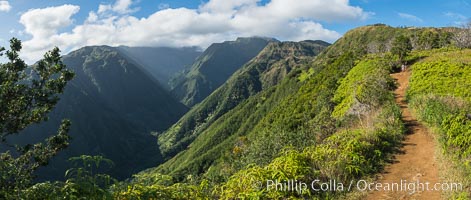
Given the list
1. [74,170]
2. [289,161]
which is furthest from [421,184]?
[74,170]

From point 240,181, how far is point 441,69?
3556cm

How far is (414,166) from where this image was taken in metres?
15.3

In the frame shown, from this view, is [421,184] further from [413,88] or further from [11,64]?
[413,88]

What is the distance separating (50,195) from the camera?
23.5ft

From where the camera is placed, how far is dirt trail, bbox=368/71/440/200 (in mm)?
12297

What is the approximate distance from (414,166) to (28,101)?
15.3 m

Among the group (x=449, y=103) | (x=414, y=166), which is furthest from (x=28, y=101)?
(x=449, y=103)

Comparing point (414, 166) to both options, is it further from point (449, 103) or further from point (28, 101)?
point (28, 101)

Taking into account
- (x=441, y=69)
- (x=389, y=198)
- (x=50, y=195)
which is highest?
(x=441, y=69)

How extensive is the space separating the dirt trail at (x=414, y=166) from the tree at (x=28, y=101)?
38.5 ft

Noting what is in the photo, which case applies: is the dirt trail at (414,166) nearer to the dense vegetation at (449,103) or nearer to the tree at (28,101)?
the dense vegetation at (449,103)

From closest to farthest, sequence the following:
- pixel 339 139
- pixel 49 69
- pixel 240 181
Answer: pixel 240 181
pixel 49 69
pixel 339 139

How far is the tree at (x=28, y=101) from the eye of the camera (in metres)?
12.5

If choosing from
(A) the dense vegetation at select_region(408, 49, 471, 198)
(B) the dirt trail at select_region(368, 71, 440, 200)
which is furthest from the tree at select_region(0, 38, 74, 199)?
(A) the dense vegetation at select_region(408, 49, 471, 198)
